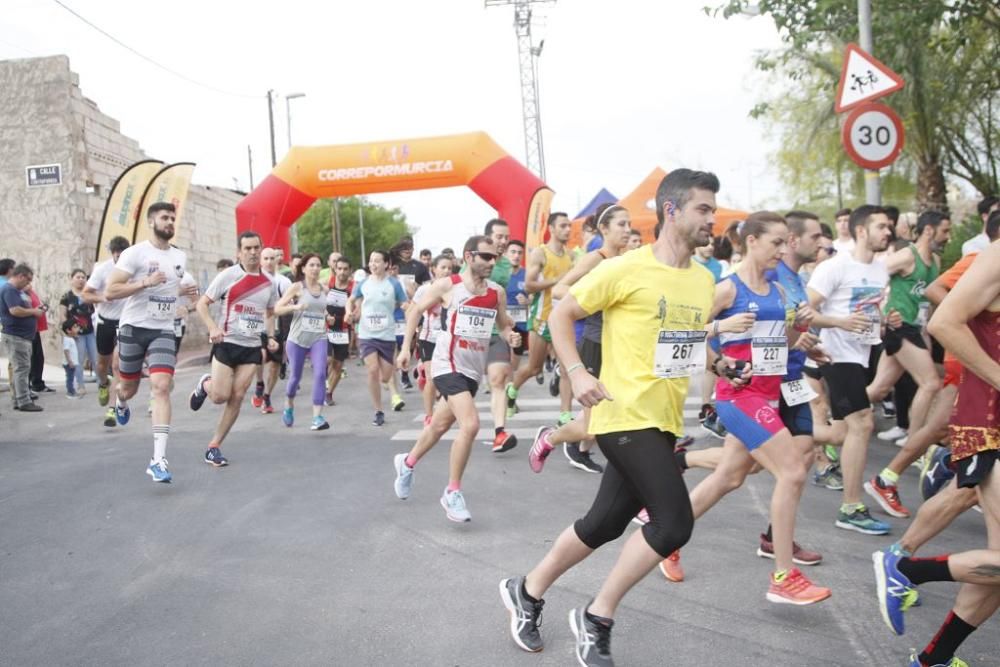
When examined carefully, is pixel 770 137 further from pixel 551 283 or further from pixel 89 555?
pixel 89 555

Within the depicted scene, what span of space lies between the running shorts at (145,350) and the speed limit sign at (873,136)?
6178mm

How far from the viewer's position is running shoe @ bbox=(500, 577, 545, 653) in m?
3.72

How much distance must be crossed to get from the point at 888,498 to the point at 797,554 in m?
1.46

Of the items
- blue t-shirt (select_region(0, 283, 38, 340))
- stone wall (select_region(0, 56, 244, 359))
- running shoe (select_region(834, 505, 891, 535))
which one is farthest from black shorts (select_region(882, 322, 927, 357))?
stone wall (select_region(0, 56, 244, 359))

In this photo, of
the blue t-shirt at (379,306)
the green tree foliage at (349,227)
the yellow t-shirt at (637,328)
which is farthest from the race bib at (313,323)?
the green tree foliage at (349,227)

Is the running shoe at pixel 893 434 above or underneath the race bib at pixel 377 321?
underneath

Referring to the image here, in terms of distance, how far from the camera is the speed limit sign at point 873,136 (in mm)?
8312

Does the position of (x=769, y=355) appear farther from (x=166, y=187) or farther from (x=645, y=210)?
(x=645, y=210)

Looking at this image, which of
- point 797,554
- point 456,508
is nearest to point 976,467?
point 797,554

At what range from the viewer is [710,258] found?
9.97 meters

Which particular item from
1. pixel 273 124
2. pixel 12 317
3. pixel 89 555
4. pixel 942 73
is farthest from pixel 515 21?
pixel 89 555

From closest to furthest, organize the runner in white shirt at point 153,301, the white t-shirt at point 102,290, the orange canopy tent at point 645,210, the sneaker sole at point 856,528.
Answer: the sneaker sole at point 856,528 → the runner in white shirt at point 153,301 → the white t-shirt at point 102,290 → the orange canopy tent at point 645,210

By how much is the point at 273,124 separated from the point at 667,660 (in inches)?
1533

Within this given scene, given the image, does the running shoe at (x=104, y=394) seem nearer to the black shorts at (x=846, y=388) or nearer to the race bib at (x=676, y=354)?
the black shorts at (x=846, y=388)
